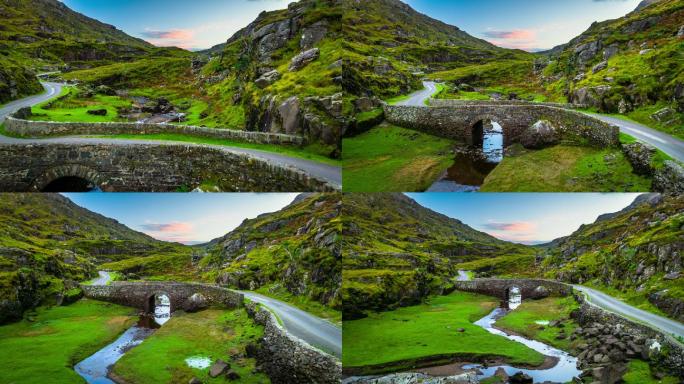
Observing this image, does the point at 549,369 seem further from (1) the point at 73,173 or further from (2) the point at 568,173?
(1) the point at 73,173

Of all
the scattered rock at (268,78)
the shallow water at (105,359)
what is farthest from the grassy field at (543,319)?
the shallow water at (105,359)

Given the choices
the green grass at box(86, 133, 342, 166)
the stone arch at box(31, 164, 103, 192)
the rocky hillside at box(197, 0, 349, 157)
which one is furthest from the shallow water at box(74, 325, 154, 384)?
the rocky hillside at box(197, 0, 349, 157)

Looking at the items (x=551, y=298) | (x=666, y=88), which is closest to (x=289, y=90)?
(x=666, y=88)

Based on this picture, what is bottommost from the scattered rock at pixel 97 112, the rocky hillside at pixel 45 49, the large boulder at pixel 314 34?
the scattered rock at pixel 97 112

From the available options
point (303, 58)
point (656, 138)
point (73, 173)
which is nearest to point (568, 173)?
point (656, 138)

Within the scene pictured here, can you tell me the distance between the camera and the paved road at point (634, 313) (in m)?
24.9

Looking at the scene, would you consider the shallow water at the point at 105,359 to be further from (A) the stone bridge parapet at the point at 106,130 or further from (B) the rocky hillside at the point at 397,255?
(B) the rocky hillside at the point at 397,255

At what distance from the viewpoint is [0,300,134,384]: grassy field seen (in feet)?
77.3

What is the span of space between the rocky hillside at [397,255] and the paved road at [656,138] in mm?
16858

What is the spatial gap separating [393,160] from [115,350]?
84.4ft

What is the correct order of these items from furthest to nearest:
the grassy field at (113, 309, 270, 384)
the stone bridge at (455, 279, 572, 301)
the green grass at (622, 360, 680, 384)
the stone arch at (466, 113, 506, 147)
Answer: the stone bridge at (455, 279, 572, 301) → the stone arch at (466, 113, 506, 147) → the grassy field at (113, 309, 270, 384) → the green grass at (622, 360, 680, 384)

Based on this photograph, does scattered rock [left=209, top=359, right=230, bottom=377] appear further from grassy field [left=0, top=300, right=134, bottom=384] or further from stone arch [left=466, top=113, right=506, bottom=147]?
stone arch [left=466, top=113, right=506, bottom=147]

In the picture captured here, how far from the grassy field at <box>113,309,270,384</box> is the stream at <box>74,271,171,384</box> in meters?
1.02

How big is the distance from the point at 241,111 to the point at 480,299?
36.0m
